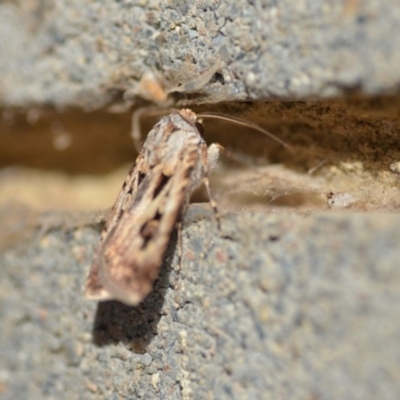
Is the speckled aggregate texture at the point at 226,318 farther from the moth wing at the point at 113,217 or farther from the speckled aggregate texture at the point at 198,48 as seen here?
the speckled aggregate texture at the point at 198,48

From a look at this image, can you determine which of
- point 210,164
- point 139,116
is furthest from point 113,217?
point 139,116

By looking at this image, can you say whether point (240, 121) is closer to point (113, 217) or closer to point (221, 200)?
point (221, 200)

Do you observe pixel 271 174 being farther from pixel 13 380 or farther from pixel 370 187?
pixel 13 380

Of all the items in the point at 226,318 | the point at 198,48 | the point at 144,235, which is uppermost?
the point at 198,48

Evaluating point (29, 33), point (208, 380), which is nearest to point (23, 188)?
point (29, 33)

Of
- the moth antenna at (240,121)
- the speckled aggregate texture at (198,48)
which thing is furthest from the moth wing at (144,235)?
the speckled aggregate texture at (198,48)

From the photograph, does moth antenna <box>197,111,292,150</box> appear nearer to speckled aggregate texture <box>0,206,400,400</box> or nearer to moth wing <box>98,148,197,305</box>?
moth wing <box>98,148,197,305</box>
